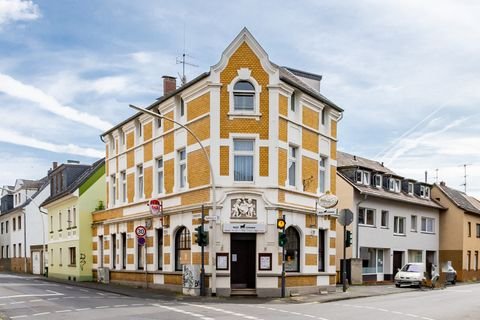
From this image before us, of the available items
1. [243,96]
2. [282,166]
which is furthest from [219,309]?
[243,96]

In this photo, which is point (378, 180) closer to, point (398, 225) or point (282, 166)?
point (398, 225)

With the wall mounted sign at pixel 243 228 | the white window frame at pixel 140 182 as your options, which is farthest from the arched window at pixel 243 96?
the white window frame at pixel 140 182

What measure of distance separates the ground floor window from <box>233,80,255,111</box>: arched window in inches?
697

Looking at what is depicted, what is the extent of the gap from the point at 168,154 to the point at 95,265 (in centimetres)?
1349

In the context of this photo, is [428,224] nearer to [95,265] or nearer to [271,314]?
[95,265]

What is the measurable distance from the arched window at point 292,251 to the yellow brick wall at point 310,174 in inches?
89.5

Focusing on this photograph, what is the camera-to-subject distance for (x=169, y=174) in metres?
31.2

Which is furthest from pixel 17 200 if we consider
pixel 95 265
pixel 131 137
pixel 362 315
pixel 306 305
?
pixel 362 315

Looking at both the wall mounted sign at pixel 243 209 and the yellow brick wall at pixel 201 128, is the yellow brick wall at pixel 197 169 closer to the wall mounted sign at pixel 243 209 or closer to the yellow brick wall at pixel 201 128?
the yellow brick wall at pixel 201 128

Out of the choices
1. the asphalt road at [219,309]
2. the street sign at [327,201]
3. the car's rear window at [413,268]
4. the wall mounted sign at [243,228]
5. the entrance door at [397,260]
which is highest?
the street sign at [327,201]

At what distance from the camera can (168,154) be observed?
31422 millimetres

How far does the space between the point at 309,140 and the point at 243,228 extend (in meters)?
6.19

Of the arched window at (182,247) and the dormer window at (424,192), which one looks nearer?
the arched window at (182,247)

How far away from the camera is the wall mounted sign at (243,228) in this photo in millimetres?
26391
